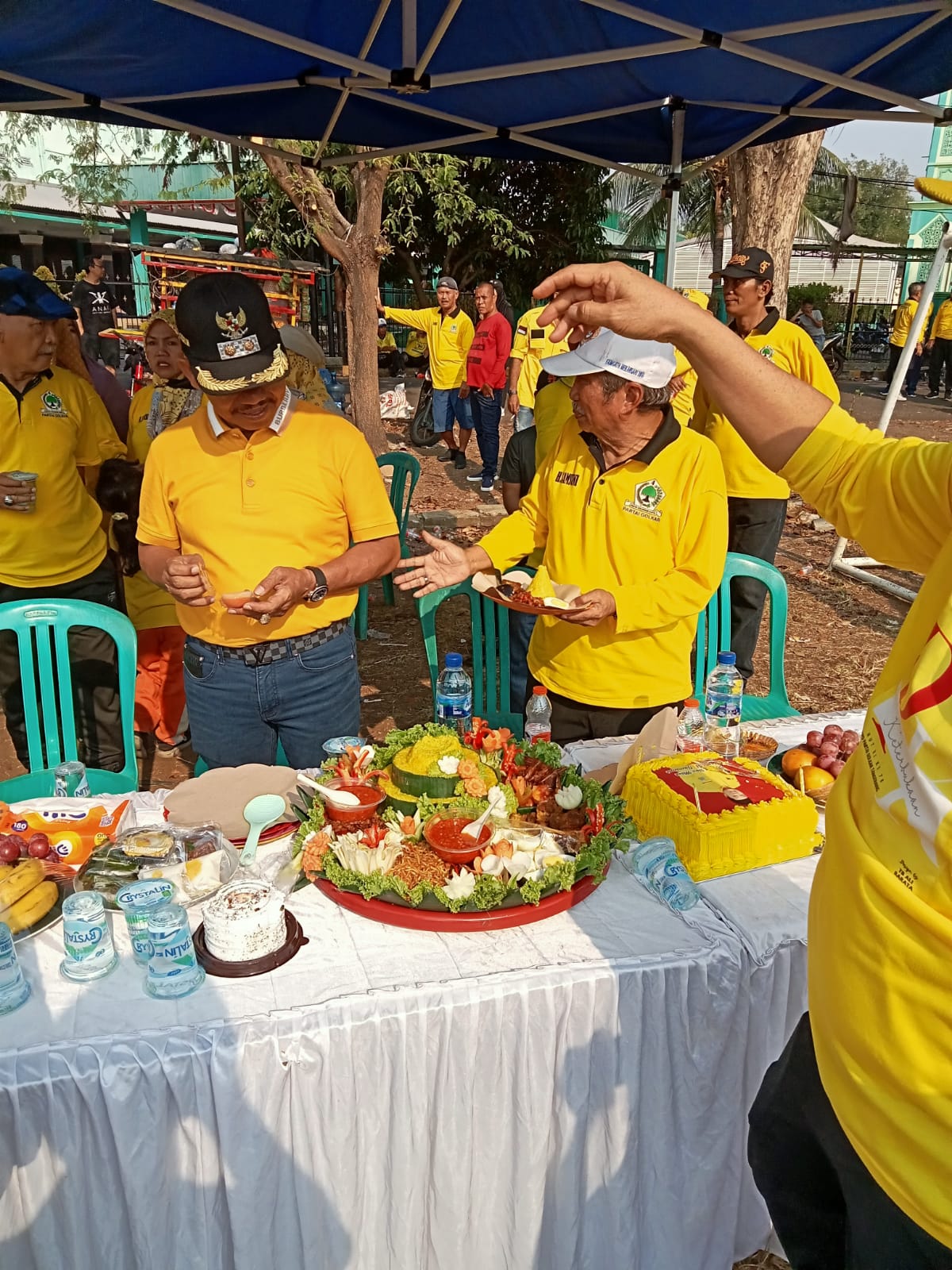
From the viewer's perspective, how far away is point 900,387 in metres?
5.92

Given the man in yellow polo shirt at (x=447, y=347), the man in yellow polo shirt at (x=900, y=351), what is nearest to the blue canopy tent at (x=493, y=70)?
the man in yellow polo shirt at (x=447, y=347)

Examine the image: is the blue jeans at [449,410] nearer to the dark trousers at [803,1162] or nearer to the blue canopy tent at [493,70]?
the blue canopy tent at [493,70]

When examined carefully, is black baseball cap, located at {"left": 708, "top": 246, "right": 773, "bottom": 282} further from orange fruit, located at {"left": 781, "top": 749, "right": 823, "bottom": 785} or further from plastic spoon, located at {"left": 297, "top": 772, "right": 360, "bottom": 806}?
plastic spoon, located at {"left": 297, "top": 772, "right": 360, "bottom": 806}

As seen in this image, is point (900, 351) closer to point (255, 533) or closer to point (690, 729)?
point (690, 729)

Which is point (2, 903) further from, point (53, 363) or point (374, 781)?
point (53, 363)

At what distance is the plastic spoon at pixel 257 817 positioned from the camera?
197cm

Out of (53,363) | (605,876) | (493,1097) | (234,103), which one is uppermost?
(234,103)

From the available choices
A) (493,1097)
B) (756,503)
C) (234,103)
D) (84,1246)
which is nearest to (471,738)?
(493,1097)

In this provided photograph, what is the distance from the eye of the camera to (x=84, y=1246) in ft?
5.17

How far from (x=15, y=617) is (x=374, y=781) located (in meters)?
1.69

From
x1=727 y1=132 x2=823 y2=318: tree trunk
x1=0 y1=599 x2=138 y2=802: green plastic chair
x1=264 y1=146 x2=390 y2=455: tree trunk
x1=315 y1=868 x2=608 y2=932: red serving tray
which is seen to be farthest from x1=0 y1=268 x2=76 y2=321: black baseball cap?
x1=727 y1=132 x2=823 y2=318: tree trunk

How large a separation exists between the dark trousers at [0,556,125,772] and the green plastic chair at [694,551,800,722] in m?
2.46

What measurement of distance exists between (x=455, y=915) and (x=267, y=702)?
1134 millimetres

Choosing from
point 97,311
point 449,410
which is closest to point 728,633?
point 449,410
